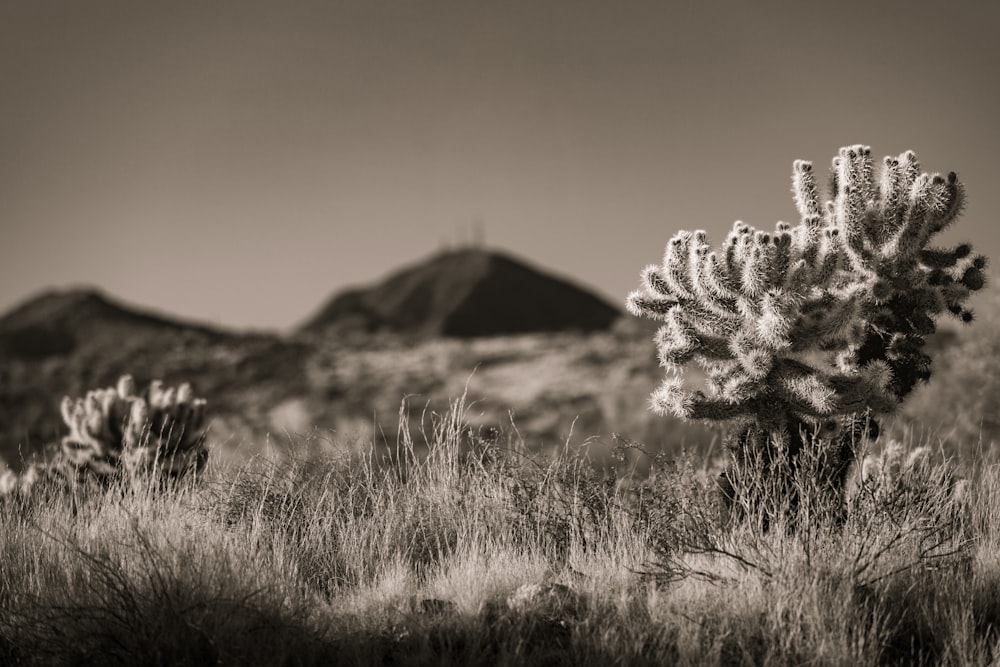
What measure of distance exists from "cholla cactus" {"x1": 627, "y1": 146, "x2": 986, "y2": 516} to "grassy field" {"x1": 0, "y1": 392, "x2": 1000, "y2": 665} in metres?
0.58

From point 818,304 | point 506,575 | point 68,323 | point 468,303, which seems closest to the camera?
point 506,575

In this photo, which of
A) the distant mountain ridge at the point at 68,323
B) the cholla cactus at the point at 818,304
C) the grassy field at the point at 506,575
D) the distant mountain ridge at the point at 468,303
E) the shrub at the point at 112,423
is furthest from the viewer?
the distant mountain ridge at the point at 468,303

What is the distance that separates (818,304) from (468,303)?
7623 centimetres

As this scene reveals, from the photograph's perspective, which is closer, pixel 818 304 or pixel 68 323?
pixel 818 304

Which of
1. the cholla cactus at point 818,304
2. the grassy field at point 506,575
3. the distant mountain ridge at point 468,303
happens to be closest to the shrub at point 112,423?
the grassy field at point 506,575

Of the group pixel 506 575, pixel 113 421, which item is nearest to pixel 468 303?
pixel 113 421

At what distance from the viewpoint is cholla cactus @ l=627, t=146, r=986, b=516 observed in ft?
22.1

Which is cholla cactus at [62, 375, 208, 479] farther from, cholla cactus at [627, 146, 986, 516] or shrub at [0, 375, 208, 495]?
cholla cactus at [627, 146, 986, 516]

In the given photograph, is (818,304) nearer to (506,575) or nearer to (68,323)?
(506,575)

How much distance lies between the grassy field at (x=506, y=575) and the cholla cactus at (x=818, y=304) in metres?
0.58

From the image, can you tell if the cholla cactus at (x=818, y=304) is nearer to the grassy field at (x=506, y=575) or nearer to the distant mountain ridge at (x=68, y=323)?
the grassy field at (x=506, y=575)

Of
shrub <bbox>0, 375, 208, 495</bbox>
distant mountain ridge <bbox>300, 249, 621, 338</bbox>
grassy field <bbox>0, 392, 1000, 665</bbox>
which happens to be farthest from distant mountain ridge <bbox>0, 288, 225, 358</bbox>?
grassy field <bbox>0, 392, 1000, 665</bbox>

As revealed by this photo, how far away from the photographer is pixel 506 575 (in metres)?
5.64

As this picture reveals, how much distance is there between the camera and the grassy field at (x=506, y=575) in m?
4.81
